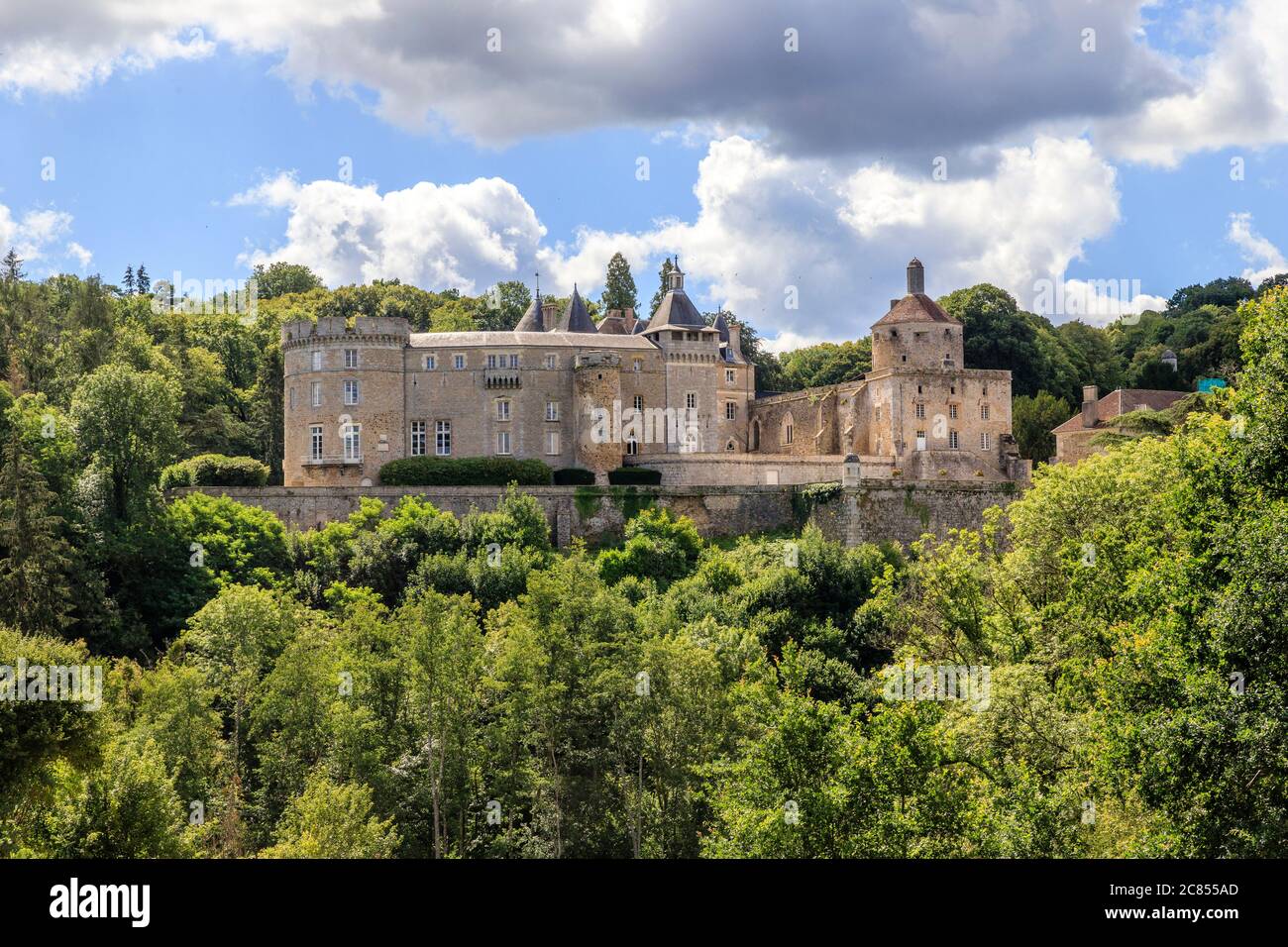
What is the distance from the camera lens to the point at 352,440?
2233 inches

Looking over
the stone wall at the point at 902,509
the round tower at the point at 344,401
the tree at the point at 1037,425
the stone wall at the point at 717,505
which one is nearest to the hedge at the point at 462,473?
the stone wall at the point at 717,505

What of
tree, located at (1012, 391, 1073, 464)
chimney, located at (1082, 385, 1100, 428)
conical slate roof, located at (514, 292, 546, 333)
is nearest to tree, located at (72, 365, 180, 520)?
conical slate roof, located at (514, 292, 546, 333)

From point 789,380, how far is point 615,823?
56031 millimetres

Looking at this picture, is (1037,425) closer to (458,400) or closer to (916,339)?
(916,339)

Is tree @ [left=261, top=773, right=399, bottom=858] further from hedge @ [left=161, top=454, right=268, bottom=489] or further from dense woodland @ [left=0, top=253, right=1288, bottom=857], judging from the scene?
hedge @ [left=161, top=454, right=268, bottom=489]

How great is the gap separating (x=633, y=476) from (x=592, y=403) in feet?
11.7

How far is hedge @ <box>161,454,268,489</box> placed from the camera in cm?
5422

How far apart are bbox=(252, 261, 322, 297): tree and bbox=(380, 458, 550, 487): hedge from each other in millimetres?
53717

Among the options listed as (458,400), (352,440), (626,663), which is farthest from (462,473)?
(626,663)

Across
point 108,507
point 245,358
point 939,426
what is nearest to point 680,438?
point 939,426

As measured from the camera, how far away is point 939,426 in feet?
206

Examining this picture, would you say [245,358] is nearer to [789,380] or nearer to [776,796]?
[789,380]

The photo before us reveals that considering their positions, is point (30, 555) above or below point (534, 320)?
below

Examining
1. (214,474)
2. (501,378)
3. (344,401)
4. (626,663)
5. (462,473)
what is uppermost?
(501,378)
